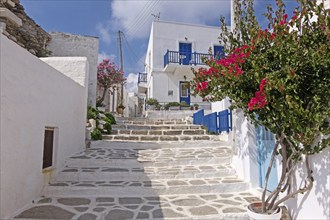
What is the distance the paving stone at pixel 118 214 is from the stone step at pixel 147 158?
1.96 metres

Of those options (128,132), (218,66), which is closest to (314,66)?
(218,66)

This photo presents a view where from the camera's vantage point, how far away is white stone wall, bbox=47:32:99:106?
1016cm

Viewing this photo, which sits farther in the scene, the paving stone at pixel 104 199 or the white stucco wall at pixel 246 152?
the white stucco wall at pixel 246 152

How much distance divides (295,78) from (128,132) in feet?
22.7

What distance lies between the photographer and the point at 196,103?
675 inches

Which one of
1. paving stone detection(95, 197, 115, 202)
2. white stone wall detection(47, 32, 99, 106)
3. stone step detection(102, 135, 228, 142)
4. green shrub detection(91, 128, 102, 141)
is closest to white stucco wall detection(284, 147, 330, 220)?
paving stone detection(95, 197, 115, 202)

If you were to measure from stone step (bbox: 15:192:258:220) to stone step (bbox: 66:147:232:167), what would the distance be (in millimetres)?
1373

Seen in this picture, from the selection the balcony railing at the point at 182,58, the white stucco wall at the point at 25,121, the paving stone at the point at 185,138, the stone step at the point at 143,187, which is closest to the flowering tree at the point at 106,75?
the balcony railing at the point at 182,58

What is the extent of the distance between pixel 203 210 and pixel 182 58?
46.7 ft

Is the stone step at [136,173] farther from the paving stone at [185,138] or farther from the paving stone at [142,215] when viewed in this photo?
the paving stone at [185,138]

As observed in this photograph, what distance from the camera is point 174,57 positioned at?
16.5m

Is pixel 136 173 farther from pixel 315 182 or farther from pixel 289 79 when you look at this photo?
pixel 289 79

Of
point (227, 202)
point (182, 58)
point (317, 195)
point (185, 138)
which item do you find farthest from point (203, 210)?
point (182, 58)

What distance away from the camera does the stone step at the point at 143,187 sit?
4250mm
